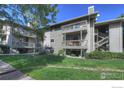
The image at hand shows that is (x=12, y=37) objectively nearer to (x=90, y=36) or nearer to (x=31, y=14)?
(x=31, y=14)

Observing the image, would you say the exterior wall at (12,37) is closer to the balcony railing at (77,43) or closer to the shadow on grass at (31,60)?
the shadow on grass at (31,60)

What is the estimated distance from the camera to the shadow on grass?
5.68 metres

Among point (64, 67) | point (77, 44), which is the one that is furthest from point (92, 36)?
point (64, 67)

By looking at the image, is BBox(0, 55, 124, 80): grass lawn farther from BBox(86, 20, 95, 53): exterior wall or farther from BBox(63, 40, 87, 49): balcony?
BBox(86, 20, 95, 53): exterior wall

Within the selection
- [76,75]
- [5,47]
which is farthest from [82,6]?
[5,47]

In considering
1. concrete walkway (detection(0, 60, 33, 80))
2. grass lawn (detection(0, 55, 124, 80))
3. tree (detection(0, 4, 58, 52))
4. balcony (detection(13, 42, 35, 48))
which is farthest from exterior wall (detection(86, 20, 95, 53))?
concrete walkway (detection(0, 60, 33, 80))

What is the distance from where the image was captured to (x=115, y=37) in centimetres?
949

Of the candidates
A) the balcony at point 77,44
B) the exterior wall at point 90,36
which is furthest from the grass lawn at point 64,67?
the exterior wall at point 90,36

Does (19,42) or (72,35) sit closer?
(19,42)

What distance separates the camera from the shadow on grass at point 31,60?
5680 mm

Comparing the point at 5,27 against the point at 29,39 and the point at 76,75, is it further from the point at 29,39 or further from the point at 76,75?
the point at 76,75
